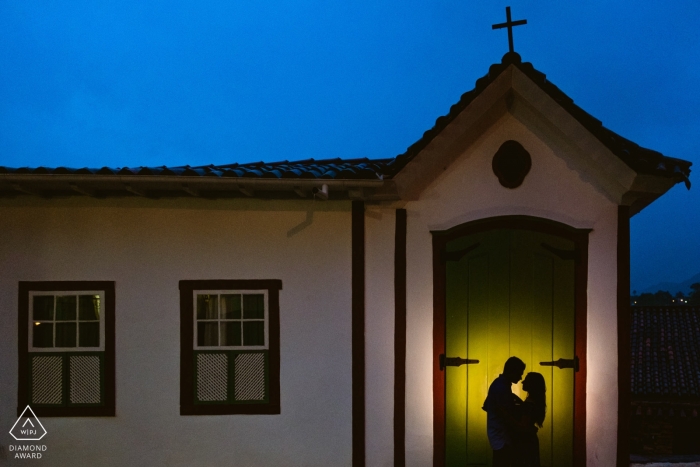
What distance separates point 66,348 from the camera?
218 inches

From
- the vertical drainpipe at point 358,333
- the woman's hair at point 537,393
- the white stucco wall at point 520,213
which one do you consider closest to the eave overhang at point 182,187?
the vertical drainpipe at point 358,333

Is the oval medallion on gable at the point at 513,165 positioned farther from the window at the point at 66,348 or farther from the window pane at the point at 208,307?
the window at the point at 66,348

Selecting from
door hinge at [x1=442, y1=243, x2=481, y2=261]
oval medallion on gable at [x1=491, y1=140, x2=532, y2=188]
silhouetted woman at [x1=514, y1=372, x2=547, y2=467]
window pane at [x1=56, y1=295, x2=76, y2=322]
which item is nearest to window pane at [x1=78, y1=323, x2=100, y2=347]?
window pane at [x1=56, y1=295, x2=76, y2=322]

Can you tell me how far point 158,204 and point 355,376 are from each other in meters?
3.31

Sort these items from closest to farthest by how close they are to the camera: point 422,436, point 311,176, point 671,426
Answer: point 311,176, point 422,436, point 671,426

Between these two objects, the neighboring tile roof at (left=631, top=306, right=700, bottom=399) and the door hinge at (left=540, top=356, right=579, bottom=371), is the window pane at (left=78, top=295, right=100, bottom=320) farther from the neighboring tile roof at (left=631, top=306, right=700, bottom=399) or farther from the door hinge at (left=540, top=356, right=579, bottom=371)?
the neighboring tile roof at (left=631, top=306, right=700, bottom=399)

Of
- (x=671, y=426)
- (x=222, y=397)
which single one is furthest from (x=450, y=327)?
(x=671, y=426)

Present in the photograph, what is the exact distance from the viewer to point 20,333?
5.52m

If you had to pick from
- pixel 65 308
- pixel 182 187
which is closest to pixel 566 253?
pixel 182 187

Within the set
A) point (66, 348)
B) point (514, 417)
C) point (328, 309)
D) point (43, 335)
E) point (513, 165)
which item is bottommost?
point (514, 417)

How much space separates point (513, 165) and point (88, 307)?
566 cm

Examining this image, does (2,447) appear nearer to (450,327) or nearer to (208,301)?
(208,301)

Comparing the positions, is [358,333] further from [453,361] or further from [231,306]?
[231,306]

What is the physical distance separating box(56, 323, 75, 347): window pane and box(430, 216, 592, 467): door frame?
4617 millimetres
